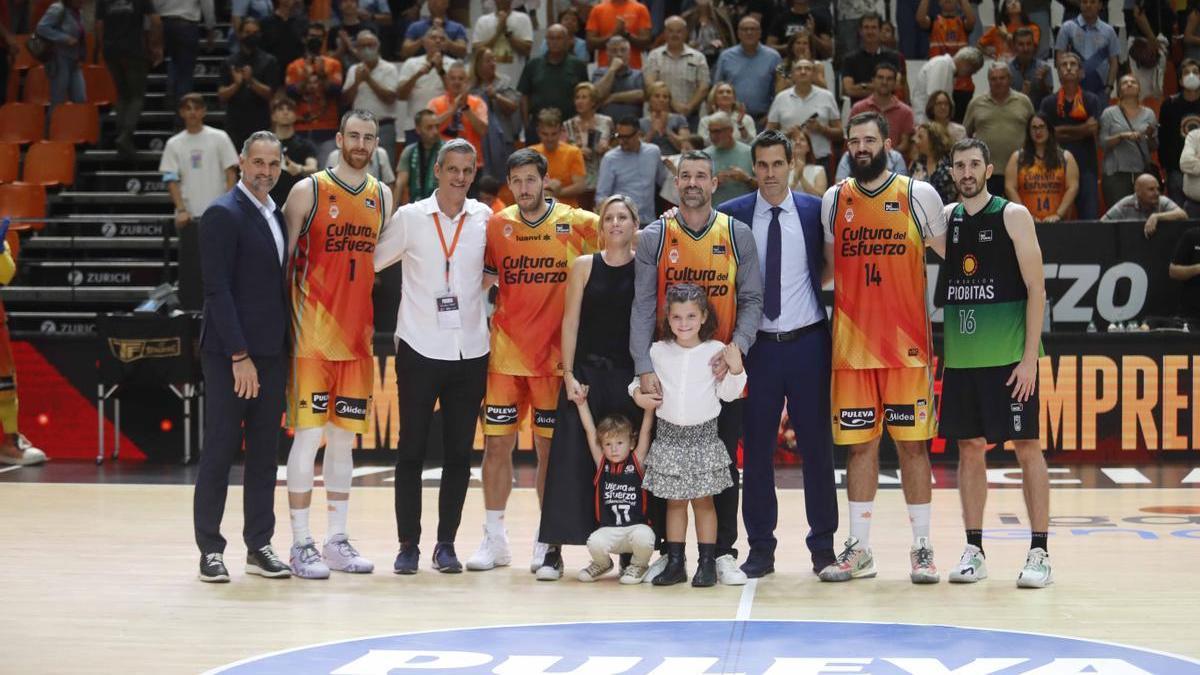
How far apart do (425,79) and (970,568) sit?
29.7 feet

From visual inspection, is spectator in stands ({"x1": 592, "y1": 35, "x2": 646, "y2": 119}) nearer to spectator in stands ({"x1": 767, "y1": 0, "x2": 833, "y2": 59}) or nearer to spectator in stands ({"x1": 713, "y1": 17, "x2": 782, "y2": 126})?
spectator in stands ({"x1": 713, "y1": 17, "x2": 782, "y2": 126})

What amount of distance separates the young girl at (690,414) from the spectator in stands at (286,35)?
387 inches

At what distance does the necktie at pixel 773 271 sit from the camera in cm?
781

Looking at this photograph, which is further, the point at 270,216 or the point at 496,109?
the point at 496,109

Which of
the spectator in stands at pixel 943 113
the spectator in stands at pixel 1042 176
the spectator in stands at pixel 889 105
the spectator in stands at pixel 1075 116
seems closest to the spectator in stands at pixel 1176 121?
the spectator in stands at pixel 1075 116

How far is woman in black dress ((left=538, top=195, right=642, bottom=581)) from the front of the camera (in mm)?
7789

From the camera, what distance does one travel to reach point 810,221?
7.91 m

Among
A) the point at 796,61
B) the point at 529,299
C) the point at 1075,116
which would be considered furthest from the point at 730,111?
the point at 529,299

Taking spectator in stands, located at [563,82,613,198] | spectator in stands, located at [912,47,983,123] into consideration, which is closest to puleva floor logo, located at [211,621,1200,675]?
spectator in stands, located at [563,82,613,198]

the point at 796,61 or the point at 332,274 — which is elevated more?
the point at 796,61

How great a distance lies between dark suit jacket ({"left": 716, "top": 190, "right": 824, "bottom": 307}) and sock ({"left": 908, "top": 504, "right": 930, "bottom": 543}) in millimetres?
1090

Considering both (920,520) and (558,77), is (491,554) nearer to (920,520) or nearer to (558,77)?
(920,520)

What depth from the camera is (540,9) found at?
16.8 metres

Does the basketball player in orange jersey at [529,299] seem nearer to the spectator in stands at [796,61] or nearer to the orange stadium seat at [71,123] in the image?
the spectator in stands at [796,61]
